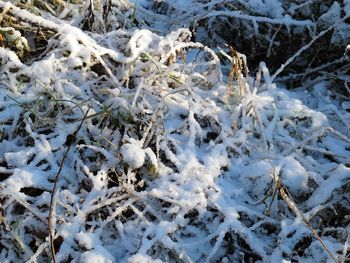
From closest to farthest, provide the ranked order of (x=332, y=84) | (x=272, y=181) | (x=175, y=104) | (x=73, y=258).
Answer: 1. (x=73, y=258)
2. (x=272, y=181)
3. (x=175, y=104)
4. (x=332, y=84)

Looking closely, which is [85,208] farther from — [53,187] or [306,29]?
[306,29]

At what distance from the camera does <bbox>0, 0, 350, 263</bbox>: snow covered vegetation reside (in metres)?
1.37

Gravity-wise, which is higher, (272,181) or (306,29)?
(306,29)

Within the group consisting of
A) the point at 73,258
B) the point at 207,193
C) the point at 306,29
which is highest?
the point at 306,29

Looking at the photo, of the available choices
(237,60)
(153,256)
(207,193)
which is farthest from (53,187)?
(237,60)

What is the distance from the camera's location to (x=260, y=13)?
2.33 metres

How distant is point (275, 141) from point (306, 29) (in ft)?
2.62

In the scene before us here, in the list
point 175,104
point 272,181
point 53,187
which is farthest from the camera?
point 175,104

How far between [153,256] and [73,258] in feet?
0.70

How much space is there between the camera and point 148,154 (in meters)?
1.50

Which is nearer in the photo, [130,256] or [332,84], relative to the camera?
[130,256]

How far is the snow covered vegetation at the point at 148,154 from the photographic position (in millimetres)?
1371

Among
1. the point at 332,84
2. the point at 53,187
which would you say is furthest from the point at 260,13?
the point at 53,187

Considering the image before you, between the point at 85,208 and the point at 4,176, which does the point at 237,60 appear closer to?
the point at 85,208
